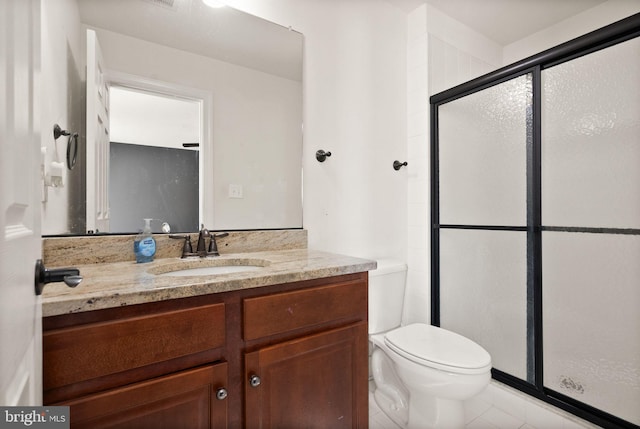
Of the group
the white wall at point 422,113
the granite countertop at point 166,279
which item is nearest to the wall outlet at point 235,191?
the granite countertop at point 166,279

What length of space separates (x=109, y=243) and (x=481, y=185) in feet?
6.26

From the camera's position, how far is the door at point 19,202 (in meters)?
0.34

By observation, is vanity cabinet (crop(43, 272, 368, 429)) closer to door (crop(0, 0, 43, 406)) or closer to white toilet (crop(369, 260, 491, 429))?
door (crop(0, 0, 43, 406))

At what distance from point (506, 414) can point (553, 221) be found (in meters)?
1.04

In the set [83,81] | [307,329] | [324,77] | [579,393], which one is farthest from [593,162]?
[83,81]

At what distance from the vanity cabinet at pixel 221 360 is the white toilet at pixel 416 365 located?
330mm

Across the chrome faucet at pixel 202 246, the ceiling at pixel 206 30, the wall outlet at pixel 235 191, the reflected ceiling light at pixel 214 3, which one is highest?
the reflected ceiling light at pixel 214 3

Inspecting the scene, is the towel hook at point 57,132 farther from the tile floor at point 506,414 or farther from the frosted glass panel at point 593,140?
the frosted glass panel at point 593,140

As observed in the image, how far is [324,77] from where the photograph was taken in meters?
1.72

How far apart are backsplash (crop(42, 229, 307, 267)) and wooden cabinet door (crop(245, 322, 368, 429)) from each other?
605mm

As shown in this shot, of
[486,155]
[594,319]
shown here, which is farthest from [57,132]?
[594,319]

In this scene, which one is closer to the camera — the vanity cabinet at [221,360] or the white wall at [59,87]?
the vanity cabinet at [221,360]

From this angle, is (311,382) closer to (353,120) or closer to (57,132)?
(57,132)

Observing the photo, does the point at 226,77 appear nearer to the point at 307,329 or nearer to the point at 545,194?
the point at 307,329
